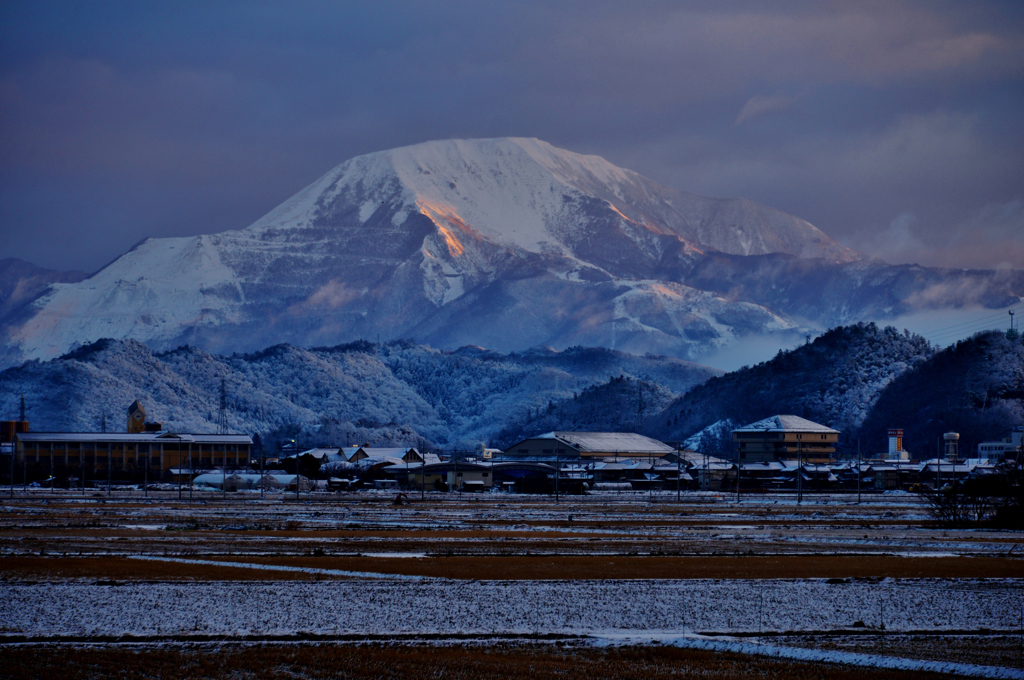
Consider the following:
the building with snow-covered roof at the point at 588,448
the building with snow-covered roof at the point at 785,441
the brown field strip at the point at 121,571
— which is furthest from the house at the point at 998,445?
the brown field strip at the point at 121,571

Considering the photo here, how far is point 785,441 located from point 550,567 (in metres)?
131

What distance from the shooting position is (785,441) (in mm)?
156375

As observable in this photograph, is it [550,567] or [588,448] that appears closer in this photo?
[550,567]

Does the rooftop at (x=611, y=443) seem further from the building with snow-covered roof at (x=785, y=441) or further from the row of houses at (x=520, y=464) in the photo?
the building with snow-covered roof at (x=785, y=441)

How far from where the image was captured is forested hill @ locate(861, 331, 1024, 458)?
16450 centimetres

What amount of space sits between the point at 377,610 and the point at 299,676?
580 cm

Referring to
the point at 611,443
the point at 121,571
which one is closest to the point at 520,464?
the point at 611,443

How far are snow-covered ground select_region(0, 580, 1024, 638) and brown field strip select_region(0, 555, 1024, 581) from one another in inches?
56.1

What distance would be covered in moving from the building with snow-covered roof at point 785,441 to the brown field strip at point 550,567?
403 ft

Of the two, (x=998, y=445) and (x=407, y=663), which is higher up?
(x=407, y=663)

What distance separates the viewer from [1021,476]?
51.7 metres

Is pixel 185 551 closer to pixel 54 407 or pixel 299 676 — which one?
pixel 299 676

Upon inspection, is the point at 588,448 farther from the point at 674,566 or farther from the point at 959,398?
the point at 674,566

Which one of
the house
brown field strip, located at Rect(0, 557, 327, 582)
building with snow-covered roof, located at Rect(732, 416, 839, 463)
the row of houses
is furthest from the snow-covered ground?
building with snow-covered roof, located at Rect(732, 416, 839, 463)
